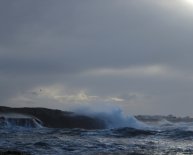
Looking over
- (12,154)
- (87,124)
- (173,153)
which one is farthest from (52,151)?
(87,124)

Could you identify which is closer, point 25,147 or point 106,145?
point 25,147

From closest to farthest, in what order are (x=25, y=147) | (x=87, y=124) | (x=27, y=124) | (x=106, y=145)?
(x=25, y=147)
(x=106, y=145)
(x=27, y=124)
(x=87, y=124)

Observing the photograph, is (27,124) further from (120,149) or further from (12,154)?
(12,154)

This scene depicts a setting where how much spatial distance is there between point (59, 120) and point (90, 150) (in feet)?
106

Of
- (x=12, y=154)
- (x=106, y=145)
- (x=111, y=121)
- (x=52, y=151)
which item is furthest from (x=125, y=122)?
(x=12, y=154)

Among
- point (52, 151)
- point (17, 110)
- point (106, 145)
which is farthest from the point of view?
point (17, 110)

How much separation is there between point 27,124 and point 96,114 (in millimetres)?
14488

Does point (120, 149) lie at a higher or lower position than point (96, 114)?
lower

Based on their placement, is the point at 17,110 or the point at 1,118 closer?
the point at 1,118

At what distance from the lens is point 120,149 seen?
23.2m

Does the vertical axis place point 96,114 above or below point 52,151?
above

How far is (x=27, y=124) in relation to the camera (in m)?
46.2

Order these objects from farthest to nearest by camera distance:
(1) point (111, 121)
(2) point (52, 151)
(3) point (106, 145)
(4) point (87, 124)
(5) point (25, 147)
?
1. (1) point (111, 121)
2. (4) point (87, 124)
3. (3) point (106, 145)
4. (5) point (25, 147)
5. (2) point (52, 151)

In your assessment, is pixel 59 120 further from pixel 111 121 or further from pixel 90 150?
pixel 90 150
